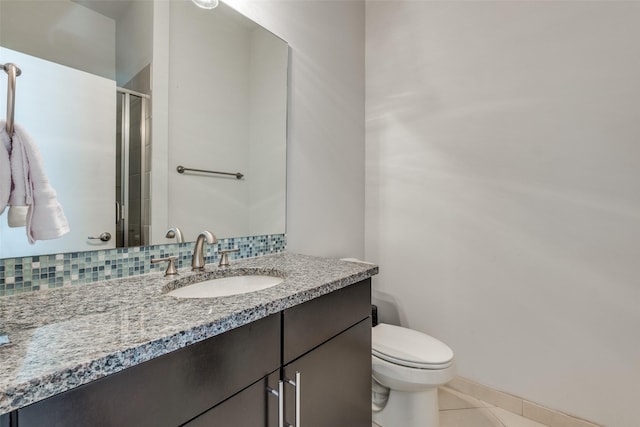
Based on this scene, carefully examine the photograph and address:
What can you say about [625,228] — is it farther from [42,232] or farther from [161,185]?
[42,232]

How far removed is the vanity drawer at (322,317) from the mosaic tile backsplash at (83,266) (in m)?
0.54

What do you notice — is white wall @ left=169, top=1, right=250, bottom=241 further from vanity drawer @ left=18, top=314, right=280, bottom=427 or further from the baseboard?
the baseboard

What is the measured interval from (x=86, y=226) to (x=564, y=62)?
2.11m

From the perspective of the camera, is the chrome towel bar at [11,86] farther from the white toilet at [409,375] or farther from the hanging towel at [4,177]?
the white toilet at [409,375]

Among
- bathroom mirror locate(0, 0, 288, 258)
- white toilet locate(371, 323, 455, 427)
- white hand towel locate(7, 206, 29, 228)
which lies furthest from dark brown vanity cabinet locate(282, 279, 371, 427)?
white hand towel locate(7, 206, 29, 228)

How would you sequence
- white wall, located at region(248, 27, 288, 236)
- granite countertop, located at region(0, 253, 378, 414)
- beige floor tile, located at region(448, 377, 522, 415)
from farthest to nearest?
1. beige floor tile, located at region(448, 377, 522, 415)
2. white wall, located at region(248, 27, 288, 236)
3. granite countertop, located at region(0, 253, 378, 414)

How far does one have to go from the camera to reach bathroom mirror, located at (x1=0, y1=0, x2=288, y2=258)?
2.65 feet

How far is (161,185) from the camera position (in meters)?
1.06

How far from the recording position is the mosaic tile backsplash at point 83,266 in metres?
0.75

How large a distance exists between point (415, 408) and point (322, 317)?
84 cm

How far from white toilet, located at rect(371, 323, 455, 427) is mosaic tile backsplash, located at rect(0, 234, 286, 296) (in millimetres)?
901

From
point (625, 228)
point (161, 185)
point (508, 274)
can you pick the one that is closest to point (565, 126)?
point (625, 228)

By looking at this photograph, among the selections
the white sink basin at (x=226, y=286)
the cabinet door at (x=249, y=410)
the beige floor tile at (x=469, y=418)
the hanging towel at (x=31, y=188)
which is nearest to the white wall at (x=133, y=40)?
the hanging towel at (x=31, y=188)

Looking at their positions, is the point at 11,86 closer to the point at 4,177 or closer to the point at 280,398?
the point at 4,177
